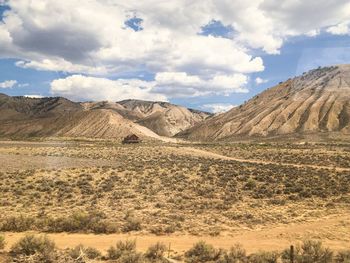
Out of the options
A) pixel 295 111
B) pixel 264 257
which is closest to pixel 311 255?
pixel 264 257

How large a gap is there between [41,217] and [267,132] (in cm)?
11690

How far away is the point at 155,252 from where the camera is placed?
45.4 feet

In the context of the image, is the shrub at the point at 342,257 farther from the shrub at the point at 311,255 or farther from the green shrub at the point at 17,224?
the green shrub at the point at 17,224

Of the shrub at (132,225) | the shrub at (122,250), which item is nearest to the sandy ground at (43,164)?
the shrub at (132,225)

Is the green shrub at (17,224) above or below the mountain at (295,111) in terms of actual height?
below

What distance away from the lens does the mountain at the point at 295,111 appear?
123 m

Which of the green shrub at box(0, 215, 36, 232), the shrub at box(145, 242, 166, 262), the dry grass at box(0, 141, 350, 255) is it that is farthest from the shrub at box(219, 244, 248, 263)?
the green shrub at box(0, 215, 36, 232)

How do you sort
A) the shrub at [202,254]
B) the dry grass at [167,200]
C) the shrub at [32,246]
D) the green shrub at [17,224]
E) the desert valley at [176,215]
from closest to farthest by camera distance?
1. the shrub at [202,254]
2. the shrub at [32,246]
3. the desert valley at [176,215]
4. the green shrub at [17,224]
5. the dry grass at [167,200]

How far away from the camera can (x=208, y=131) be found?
16338cm

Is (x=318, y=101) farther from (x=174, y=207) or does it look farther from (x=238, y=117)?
(x=174, y=207)

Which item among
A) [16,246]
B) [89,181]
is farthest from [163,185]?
[16,246]

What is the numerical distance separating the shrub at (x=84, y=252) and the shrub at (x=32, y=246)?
2.34ft

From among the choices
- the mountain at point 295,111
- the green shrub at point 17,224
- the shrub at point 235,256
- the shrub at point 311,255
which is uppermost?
the mountain at point 295,111

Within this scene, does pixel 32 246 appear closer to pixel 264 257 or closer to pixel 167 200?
pixel 264 257
